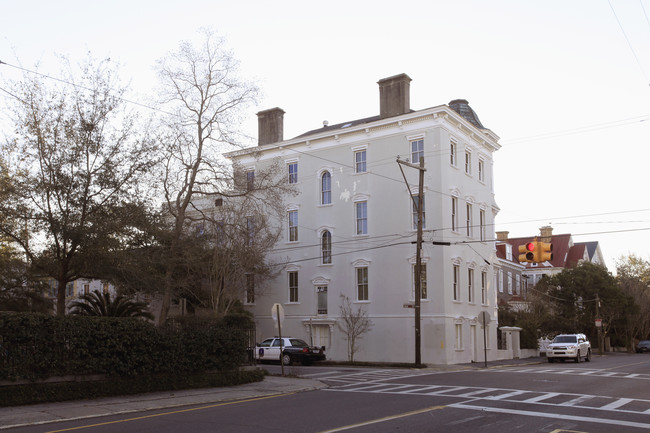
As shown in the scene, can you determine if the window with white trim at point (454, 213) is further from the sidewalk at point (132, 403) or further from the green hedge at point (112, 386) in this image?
the green hedge at point (112, 386)

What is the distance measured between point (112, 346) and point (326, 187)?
26673mm

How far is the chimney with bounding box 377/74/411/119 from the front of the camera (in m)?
39.5

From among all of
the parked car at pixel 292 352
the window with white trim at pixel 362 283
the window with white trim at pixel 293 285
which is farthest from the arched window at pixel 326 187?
the parked car at pixel 292 352

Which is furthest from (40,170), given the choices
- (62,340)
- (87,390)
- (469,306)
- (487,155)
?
(487,155)

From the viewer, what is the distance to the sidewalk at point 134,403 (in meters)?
12.8

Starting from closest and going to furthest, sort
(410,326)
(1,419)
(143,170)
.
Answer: (1,419) < (143,170) < (410,326)

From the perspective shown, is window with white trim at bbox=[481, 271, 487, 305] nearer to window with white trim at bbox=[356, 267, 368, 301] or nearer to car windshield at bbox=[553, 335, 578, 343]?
car windshield at bbox=[553, 335, 578, 343]

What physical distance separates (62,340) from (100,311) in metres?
6.80

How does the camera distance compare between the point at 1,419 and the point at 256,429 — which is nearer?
the point at 256,429

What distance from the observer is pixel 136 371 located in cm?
1706

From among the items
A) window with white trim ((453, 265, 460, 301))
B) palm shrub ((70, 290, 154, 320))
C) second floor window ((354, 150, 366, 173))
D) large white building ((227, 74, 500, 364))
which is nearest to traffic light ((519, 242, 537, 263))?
palm shrub ((70, 290, 154, 320))

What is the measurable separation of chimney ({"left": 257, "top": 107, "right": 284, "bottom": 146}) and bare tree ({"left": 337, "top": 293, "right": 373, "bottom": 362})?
43.2ft

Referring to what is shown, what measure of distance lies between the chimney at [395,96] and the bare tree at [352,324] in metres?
12.1

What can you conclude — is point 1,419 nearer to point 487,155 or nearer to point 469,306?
point 469,306
